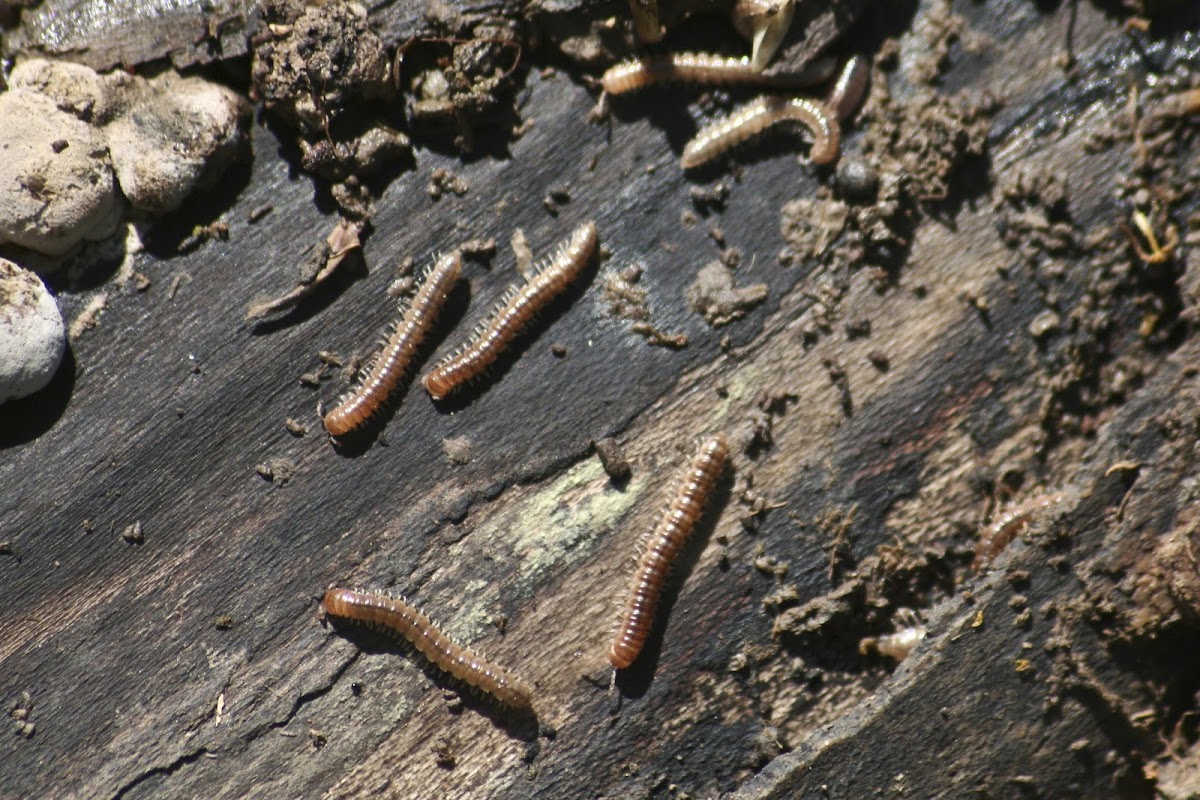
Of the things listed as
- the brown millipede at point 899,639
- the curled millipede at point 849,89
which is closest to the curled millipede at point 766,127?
the curled millipede at point 849,89

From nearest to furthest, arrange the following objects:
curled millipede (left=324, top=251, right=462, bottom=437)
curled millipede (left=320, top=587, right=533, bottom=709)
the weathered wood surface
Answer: the weathered wood surface < curled millipede (left=320, top=587, right=533, bottom=709) < curled millipede (left=324, top=251, right=462, bottom=437)

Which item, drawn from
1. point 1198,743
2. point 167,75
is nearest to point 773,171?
point 167,75

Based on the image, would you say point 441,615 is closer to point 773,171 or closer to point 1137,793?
point 773,171

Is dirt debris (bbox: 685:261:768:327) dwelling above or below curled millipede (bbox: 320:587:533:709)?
above

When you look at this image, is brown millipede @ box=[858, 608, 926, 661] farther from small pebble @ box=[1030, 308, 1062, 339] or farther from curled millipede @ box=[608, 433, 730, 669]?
small pebble @ box=[1030, 308, 1062, 339]

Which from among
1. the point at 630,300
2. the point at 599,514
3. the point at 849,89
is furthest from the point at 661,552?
the point at 849,89

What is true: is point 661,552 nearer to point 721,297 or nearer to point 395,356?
point 721,297

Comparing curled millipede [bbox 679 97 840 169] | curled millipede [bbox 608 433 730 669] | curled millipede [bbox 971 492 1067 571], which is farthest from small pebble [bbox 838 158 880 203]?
curled millipede [bbox 971 492 1067 571]

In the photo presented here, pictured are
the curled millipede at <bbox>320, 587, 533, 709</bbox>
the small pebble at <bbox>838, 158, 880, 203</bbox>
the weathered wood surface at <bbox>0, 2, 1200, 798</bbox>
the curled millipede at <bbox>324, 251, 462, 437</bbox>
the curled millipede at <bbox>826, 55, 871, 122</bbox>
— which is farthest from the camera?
the curled millipede at <bbox>826, 55, 871, 122</bbox>
